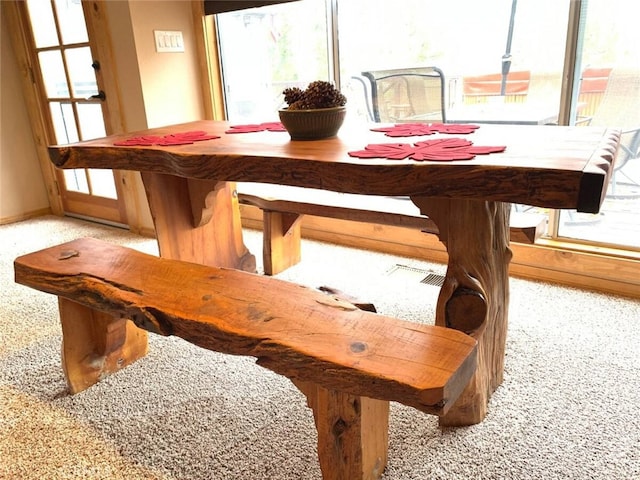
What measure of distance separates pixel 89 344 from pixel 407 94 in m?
1.92

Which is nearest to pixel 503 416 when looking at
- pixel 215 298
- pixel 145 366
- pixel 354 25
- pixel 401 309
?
pixel 401 309

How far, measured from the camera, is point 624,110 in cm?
213

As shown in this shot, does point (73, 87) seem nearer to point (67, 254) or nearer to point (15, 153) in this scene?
point (15, 153)

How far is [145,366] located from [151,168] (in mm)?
735

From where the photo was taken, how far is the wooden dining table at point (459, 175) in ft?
3.40

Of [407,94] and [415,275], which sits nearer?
[415,275]

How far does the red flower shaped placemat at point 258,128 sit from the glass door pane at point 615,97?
1.32m

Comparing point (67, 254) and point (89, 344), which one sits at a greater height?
point (67, 254)

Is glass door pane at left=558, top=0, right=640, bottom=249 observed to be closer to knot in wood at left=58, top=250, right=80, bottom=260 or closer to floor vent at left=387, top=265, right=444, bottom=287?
floor vent at left=387, top=265, right=444, bottom=287

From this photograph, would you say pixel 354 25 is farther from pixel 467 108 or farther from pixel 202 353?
pixel 202 353

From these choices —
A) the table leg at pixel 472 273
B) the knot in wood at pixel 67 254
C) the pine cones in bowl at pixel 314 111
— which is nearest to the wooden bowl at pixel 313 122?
the pine cones in bowl at pixel 314 111

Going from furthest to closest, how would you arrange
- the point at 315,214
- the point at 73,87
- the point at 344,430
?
the point at 73,87, the point at 315,214, the point at 344,430

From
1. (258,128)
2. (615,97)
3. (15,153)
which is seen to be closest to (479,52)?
(615,97)

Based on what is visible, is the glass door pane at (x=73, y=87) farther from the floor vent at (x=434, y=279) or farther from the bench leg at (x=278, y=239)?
the floor vent at (x=434, y=279)
